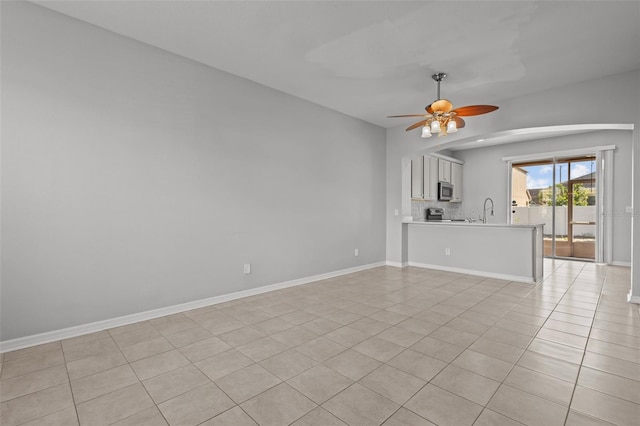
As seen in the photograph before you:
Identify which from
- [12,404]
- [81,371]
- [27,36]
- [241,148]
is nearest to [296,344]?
[81,371]

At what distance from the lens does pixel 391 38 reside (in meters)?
3.02

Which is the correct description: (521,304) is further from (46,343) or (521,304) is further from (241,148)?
(46,343)

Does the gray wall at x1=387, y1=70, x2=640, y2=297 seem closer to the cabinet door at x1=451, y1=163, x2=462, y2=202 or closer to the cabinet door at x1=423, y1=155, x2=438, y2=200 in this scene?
the cabinet door at x1=423, y1=155, x2=438, y2=200

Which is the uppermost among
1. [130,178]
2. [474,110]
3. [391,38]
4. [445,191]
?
[391,38]

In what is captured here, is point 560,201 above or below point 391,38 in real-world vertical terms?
below

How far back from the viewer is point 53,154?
2629mm

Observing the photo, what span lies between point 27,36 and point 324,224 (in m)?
3.95

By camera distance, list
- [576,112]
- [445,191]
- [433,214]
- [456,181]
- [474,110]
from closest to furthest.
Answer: [474,110] → [576,112] → [433,214] → [445,191] → [456,181]

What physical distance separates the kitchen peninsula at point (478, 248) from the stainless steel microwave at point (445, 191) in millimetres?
1777

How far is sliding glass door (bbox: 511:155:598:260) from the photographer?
6714 mm

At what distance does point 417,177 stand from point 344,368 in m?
5.20

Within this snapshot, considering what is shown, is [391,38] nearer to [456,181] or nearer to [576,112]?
[576,112]

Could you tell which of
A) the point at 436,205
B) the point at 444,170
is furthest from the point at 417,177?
the point at 436,205

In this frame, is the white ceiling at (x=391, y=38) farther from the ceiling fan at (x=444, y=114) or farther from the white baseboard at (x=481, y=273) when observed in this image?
the white baseboard at (x=481, y=273)
